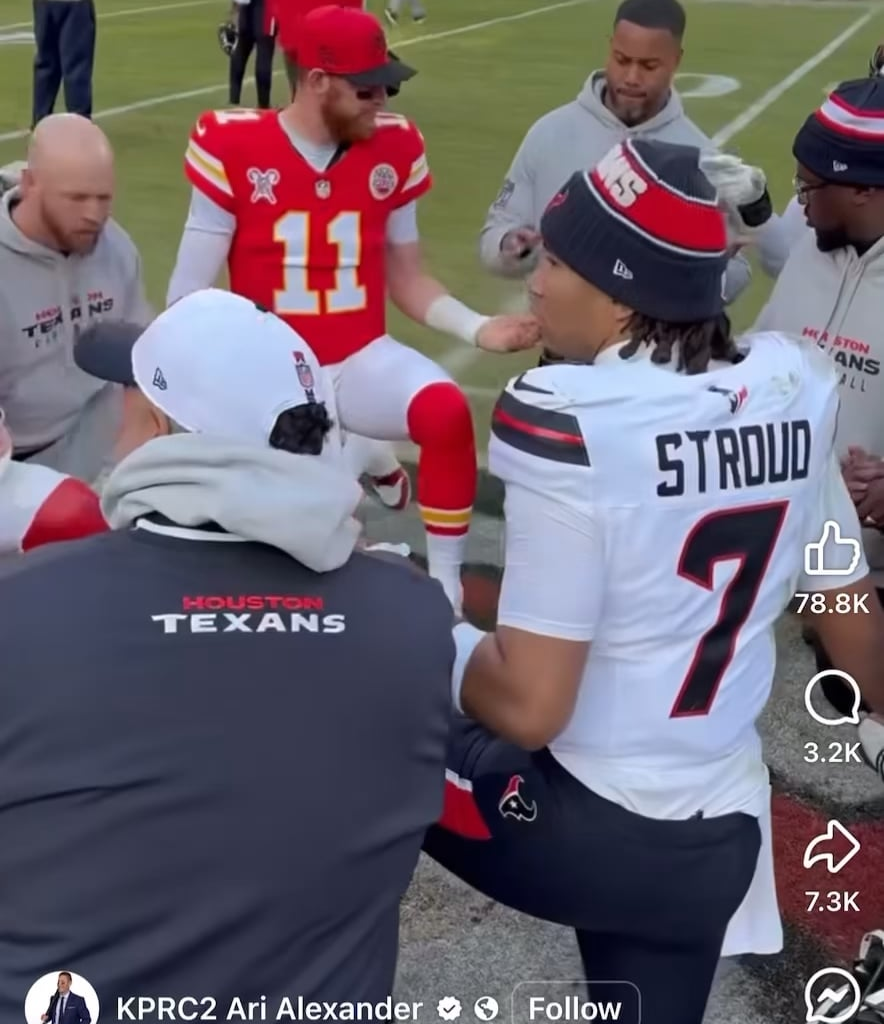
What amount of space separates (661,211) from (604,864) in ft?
3.31

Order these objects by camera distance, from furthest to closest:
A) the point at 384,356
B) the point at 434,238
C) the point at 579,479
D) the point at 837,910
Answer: the point at 434,238 < the point at 384,356 < the point at 837,910 < the point at 579,479

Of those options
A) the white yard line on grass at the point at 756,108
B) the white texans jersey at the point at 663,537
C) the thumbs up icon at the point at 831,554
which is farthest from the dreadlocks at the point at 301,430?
the white yard line on grass at the point at 756,108

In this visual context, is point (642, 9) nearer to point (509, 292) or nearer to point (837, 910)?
point (837, 910)

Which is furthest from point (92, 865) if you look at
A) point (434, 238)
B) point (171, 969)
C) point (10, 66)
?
point (10, 66)

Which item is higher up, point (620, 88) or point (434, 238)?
point (620, 88)

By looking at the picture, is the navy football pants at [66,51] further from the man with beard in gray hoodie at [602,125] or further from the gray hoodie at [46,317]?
the gray hoodie at [46,317]

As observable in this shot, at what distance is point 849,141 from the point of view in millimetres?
3146

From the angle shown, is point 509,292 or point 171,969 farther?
point 509,292

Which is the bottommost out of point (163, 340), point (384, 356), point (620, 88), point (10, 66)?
point (10, 66)

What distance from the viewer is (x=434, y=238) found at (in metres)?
8.77

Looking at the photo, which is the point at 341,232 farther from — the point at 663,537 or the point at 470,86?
the point at 470,86

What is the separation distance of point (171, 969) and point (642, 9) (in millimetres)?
3611

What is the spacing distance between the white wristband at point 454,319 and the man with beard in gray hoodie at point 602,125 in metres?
0.19

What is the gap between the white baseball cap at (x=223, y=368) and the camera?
1.73 m
